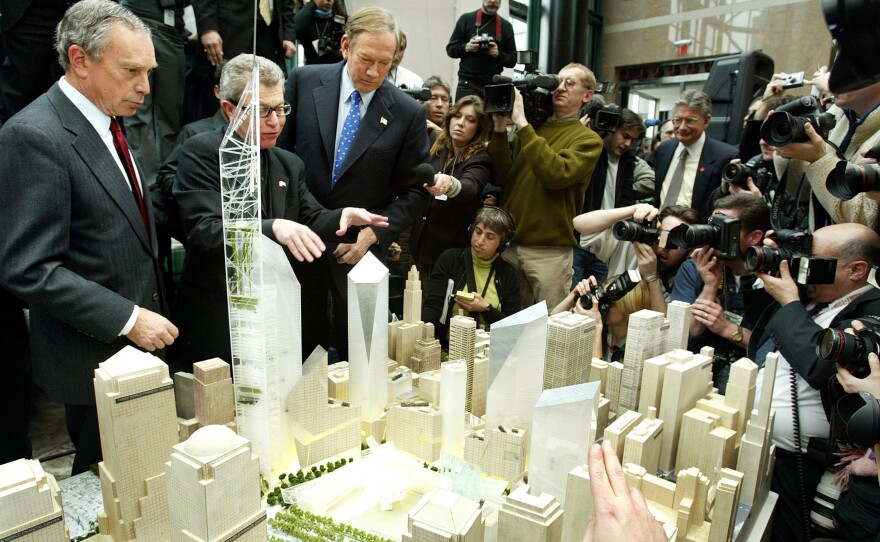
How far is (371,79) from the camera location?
238cm

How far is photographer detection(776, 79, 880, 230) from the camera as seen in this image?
6.82 feet

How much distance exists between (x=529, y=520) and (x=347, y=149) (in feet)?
5.75

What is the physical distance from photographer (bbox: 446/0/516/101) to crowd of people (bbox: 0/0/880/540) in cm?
62

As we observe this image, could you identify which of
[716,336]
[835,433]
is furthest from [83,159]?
[716,336]

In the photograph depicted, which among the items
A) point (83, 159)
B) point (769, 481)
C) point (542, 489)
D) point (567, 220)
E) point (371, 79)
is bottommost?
point (769, 481)

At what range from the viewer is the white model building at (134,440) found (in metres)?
1.28

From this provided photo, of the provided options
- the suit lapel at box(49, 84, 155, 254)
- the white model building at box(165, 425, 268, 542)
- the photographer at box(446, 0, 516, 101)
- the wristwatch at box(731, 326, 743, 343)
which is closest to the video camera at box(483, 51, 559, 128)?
the photographer at box(446, 0, 516, 101)

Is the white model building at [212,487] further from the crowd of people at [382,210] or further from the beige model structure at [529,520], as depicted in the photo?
the crowd of people at [382,210]

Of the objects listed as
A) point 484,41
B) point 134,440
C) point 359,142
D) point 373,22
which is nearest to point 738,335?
point 359,142

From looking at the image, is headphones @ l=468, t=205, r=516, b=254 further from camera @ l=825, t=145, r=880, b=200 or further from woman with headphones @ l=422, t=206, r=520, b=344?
camera @ l=825, t=145, r=880, b=200

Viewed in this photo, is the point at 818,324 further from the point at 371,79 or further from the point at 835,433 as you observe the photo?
the point at 371,79

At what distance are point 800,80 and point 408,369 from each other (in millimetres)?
2837

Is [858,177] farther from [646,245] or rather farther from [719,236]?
[646,245]

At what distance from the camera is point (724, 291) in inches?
106
